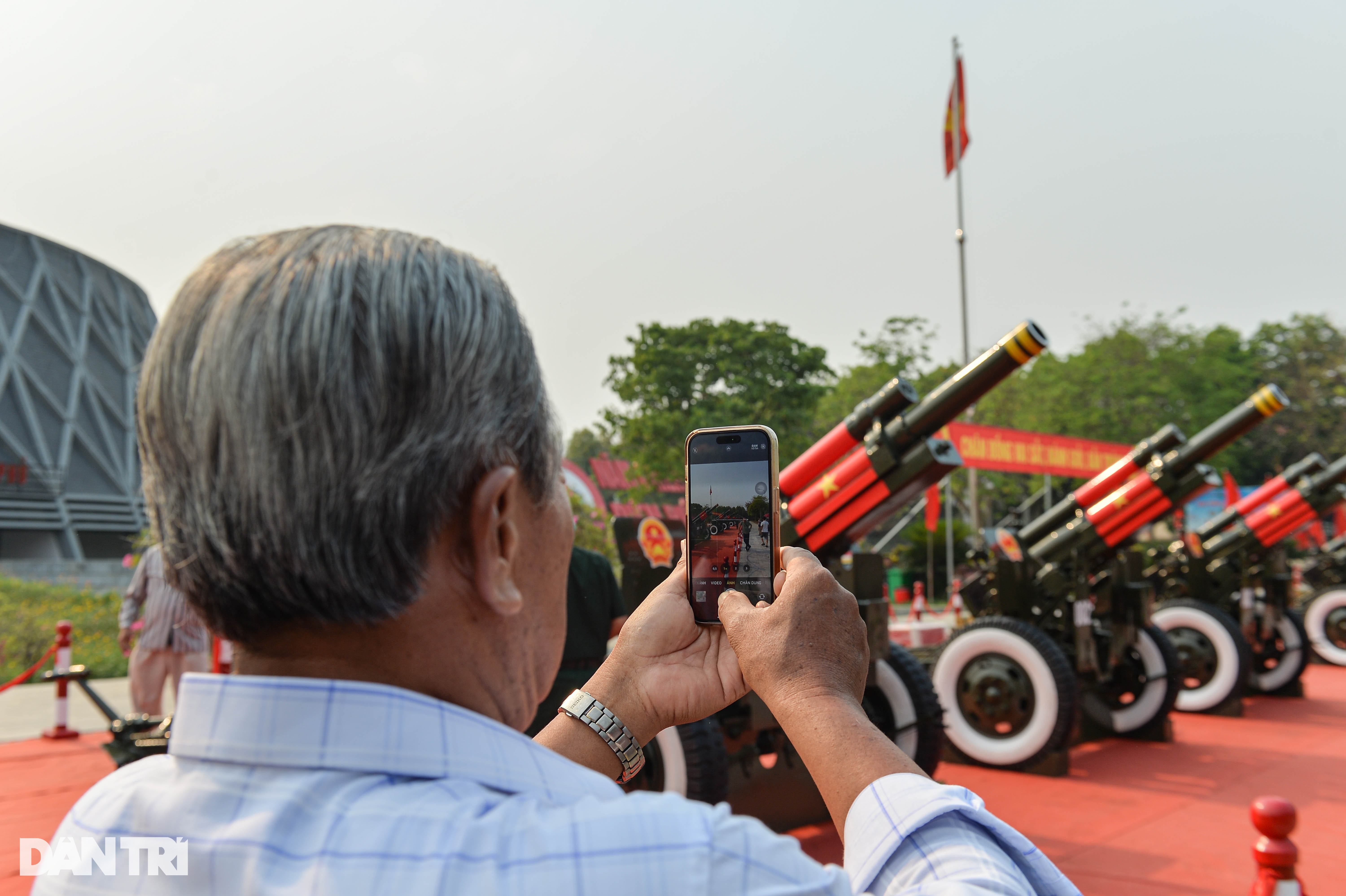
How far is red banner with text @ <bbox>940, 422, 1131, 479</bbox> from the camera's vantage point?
18609mm

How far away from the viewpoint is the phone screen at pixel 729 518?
132 centimetres

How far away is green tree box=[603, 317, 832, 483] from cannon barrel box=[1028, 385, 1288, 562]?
1118 cm

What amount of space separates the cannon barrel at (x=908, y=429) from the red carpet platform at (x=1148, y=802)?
1759 mm

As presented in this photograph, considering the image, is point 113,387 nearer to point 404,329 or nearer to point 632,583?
point 632,583

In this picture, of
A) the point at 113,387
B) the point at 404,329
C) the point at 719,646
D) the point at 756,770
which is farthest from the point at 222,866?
the point at 113,387

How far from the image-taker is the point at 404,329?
728 millimetres

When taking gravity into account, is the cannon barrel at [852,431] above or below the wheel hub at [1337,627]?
above

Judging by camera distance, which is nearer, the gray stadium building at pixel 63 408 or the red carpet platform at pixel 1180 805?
the red carpet platform at pixel 1180 805

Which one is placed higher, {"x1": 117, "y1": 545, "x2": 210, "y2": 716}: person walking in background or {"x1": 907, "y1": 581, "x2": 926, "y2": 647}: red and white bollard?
{"x1": 117, "y1": 545, "x2": 210, "y2": 716}: person walking in background

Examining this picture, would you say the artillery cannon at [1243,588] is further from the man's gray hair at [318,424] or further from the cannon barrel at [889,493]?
the man's gray hair at [318,424]

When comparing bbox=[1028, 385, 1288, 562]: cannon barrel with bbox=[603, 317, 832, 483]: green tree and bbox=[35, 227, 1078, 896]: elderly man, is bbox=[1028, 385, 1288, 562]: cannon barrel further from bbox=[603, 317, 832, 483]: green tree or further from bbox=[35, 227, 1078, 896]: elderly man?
bbox=[603, 317, 832, 483]: green tree

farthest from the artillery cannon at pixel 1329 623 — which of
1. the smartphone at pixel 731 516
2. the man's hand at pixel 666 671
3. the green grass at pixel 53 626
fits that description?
the green grass at pixel 53 626

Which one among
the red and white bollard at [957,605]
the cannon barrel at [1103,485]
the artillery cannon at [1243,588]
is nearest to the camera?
the cannon barrel at [1103,485]

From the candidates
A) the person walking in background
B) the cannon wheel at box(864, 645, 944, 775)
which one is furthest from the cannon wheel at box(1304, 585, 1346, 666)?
the person walking in background
